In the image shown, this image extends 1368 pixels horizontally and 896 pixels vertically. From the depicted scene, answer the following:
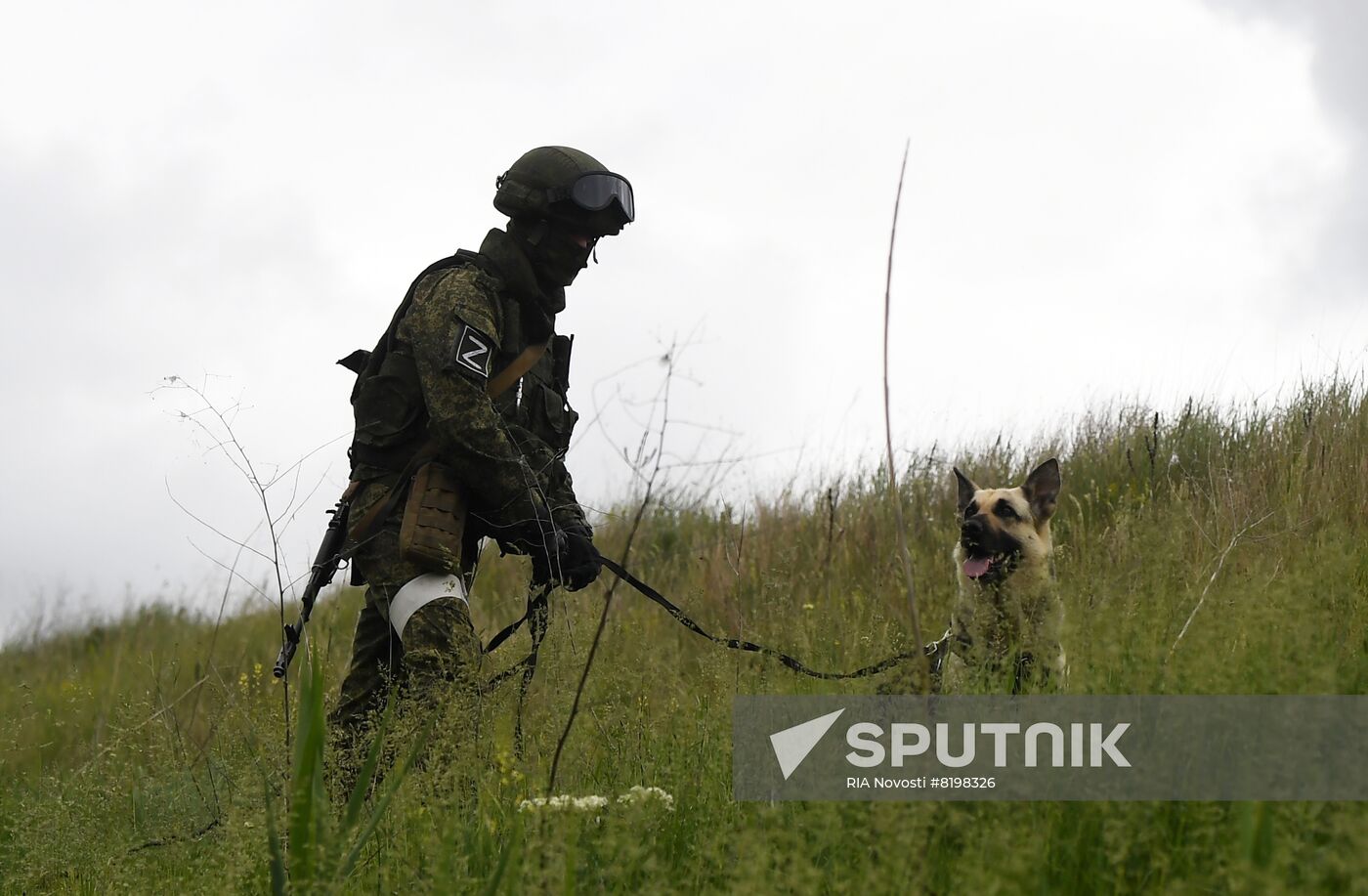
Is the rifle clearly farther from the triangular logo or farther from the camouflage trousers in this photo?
the triangular logo

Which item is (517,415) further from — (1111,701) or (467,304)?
(1111,701)

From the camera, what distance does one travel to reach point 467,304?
171 inches

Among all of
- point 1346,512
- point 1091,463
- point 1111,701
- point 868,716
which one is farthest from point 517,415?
point 1091,463

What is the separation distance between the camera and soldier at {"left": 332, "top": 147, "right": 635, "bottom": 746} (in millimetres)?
4262

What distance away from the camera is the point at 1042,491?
4.84 meters

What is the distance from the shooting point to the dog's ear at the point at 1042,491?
15.8 ft

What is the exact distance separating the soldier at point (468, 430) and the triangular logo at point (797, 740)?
1277 mm

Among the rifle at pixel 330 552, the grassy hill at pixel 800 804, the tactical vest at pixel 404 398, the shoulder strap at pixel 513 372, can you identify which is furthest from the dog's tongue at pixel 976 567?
the rifle at pixel 330 552

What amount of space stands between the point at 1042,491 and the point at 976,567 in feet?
1.79

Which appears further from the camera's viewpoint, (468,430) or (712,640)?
(468,430)

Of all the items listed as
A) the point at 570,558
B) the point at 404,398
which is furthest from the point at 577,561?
the point at 404,398

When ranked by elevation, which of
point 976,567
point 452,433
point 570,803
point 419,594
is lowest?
point 570,803

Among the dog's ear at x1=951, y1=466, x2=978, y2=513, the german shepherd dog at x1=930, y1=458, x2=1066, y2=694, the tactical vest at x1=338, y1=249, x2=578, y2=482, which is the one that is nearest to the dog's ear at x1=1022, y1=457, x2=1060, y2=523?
the german shepherd dog at x1=930, y1=458, x2=1066, y2=694

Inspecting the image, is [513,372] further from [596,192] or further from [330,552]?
[330,552]
